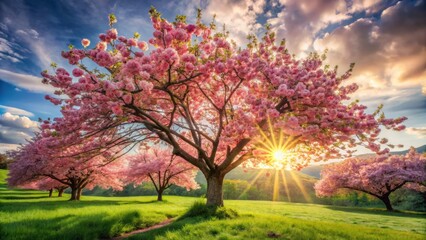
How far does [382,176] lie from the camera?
109ft

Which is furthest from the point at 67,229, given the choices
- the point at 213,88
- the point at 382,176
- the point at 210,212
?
the point at 382,176

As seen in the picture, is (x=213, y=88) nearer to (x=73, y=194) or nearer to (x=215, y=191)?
(x=215, y=191)

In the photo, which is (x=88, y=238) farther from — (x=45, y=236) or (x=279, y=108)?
(x=279, y=108)

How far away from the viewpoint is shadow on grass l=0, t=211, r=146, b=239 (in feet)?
23.7

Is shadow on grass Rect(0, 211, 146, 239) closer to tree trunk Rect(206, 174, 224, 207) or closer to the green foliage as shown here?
the green foliage

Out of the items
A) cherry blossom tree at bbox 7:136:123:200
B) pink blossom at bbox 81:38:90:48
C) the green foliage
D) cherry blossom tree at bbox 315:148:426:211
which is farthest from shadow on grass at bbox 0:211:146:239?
cherry blossom tree at bbox 315:148:426:211

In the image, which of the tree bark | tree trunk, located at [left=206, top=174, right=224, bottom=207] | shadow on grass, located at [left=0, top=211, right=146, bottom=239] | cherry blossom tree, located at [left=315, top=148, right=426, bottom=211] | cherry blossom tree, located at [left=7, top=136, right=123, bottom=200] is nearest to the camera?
shadow on grass, located at [left=0, top=211, right=146, bottom=239]

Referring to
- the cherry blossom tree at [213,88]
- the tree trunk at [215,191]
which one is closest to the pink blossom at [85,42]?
the cherry blossom tree at [213,88]

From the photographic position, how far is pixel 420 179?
30953mm

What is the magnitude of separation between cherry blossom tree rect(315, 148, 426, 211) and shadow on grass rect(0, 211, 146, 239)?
35347 mm

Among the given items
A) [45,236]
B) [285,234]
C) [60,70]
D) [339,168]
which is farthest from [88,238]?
[339,168]

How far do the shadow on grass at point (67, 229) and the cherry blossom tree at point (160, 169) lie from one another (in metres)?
19.5

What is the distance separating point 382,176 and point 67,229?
41194mm

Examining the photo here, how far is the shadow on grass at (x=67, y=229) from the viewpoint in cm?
721
